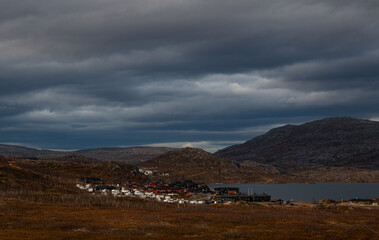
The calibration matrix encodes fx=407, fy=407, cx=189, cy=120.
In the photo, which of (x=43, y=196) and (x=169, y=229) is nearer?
(x=169, y=229)

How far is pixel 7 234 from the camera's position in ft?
262

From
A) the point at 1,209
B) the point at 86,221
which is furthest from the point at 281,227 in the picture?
the point at 1,209

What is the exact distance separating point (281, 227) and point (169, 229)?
28.4 meters

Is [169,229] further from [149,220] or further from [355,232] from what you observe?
[355,232]

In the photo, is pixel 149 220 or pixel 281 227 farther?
pixel 149 220

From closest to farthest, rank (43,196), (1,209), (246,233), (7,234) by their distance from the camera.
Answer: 1. (7,234)
2. (246,233)
3. (1,209)
4. (43,196)

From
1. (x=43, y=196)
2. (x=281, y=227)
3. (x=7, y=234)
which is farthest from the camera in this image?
(x=43, y=196)

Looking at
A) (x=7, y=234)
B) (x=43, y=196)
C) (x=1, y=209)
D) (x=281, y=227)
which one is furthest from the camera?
(x=43, y=196)

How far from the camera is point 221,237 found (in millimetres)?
81812

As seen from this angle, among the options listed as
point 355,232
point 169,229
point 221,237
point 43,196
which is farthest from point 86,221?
point 43,196

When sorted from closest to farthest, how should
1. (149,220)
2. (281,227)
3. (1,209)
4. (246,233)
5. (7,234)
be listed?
(7,234), (246,233), (281,227), (149,220), (1,209)

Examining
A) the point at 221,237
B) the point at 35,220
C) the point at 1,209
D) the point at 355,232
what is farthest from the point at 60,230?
the point at 355,232

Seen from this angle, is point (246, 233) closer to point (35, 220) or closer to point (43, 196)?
point (35, 220)

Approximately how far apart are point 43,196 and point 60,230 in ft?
349
